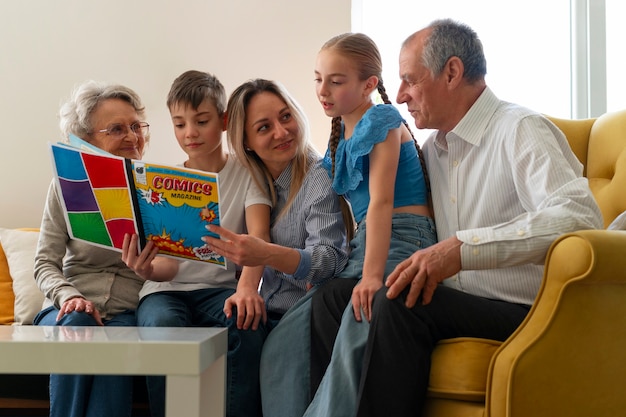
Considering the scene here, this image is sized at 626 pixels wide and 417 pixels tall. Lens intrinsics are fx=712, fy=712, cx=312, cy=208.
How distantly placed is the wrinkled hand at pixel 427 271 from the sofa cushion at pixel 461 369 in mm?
108

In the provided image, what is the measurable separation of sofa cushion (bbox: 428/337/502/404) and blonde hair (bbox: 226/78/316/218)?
2.62 ft

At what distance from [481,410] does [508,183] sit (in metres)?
0.55

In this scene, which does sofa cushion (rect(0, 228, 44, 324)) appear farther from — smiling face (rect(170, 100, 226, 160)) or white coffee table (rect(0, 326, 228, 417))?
white coffee table (rect(0, 326, 228, 417))

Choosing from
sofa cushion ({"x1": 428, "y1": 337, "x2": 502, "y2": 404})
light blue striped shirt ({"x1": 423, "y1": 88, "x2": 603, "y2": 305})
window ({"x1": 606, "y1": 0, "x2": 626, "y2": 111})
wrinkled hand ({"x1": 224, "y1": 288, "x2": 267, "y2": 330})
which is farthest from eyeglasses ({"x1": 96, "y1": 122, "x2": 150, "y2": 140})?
window ({"x1": 606, "y1": 0, "x2": 626, "y2": 111})

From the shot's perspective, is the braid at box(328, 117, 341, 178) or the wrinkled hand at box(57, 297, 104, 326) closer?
the wrinkled hand at box(57, 297, 104, 326)

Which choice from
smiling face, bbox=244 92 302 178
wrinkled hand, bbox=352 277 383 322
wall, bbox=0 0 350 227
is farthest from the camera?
wall, bbox=0 0 350 227

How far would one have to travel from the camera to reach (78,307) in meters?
1.83

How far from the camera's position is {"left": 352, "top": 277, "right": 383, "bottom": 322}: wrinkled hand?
1555 millimetres

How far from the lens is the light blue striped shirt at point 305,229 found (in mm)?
1910

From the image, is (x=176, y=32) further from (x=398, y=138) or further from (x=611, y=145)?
(x=611, y=145)

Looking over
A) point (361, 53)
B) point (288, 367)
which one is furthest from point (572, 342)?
point (361, 53)

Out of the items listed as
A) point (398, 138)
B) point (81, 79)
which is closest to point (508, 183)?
point (398, 138)

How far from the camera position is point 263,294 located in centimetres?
209

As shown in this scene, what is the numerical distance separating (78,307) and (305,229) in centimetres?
64
